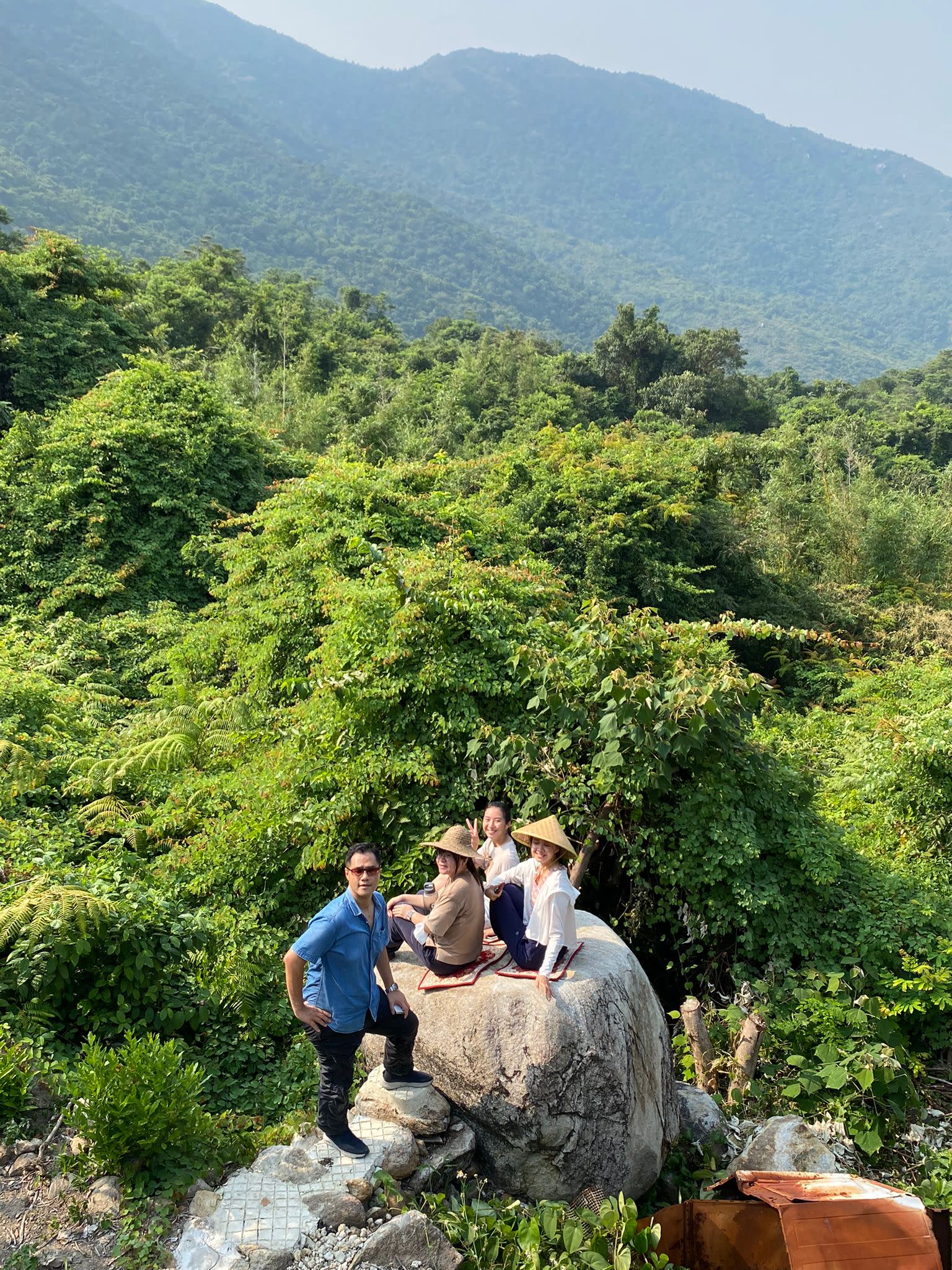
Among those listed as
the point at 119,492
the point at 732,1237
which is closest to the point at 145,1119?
the point at 732,1237

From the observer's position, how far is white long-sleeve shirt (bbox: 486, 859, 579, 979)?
441 centimetres

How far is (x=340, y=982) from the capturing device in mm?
3912

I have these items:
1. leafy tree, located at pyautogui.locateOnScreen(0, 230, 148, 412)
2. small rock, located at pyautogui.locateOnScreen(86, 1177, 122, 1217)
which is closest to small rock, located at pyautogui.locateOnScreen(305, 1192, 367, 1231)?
small rock, located at pyautogui.locateOnScreen(86, 1177, 122, 1217)

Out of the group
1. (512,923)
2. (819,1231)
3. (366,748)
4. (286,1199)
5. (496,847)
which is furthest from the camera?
(366,748)

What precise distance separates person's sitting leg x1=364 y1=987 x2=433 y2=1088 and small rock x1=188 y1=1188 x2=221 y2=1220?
0.90m

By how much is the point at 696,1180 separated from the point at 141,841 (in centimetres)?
483

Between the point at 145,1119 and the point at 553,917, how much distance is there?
207 cm

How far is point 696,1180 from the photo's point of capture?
464cm

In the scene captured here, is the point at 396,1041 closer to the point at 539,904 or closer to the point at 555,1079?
the point at 555,1079

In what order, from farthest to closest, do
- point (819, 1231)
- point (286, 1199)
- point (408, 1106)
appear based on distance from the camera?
1. point (408, 1106)
2. point (819, 1231)
3. point (286, 1199)

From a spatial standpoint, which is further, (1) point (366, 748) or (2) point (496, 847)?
(1) point (366, 748)

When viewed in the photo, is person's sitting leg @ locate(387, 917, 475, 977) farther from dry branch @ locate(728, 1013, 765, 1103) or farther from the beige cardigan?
dry branch @ locate(728, 1013, 765, 1103)

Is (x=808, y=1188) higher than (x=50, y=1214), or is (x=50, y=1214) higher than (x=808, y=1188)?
(x=808, y=1188)

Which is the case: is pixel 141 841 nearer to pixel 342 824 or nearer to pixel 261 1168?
pixel 342 824
